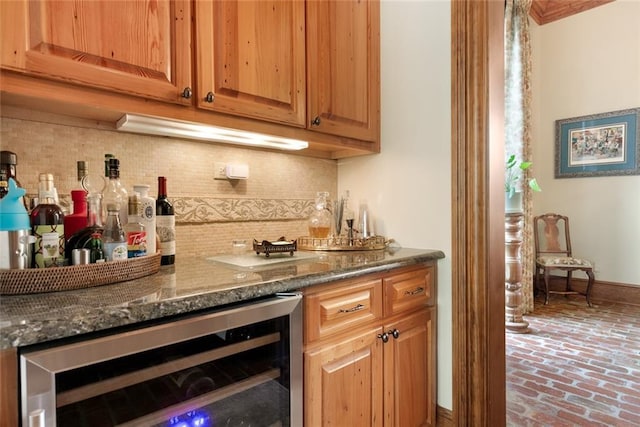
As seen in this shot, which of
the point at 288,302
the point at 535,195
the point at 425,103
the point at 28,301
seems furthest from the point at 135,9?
the point at 535,195

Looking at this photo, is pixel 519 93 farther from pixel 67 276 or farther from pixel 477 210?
pixel 67 276

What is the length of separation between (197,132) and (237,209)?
→ 1.38 ft

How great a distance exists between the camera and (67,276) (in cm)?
83

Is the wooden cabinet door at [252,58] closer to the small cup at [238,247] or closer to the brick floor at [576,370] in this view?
the small cup at [238,247]

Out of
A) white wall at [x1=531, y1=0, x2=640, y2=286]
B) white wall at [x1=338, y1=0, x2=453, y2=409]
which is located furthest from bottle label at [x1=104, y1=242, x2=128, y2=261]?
white wall at [x1=531, y1=0, x2=640, y2=286]

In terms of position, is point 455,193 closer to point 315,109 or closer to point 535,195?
point 315,109

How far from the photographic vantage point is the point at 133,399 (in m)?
0.76

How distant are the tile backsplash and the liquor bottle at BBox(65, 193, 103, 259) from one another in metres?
0.26

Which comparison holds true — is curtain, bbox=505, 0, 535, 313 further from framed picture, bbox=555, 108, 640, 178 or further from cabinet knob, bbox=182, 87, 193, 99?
cabinet knob, bbox=182, 87, 193, 99

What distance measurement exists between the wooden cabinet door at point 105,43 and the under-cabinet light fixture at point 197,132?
4.3 inches

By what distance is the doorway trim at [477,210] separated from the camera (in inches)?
56.1

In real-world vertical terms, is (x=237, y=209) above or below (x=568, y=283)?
above

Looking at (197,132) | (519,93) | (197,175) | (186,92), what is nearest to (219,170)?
(197,175)

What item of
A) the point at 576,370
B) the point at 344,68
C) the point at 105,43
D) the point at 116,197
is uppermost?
the point at 344,68
